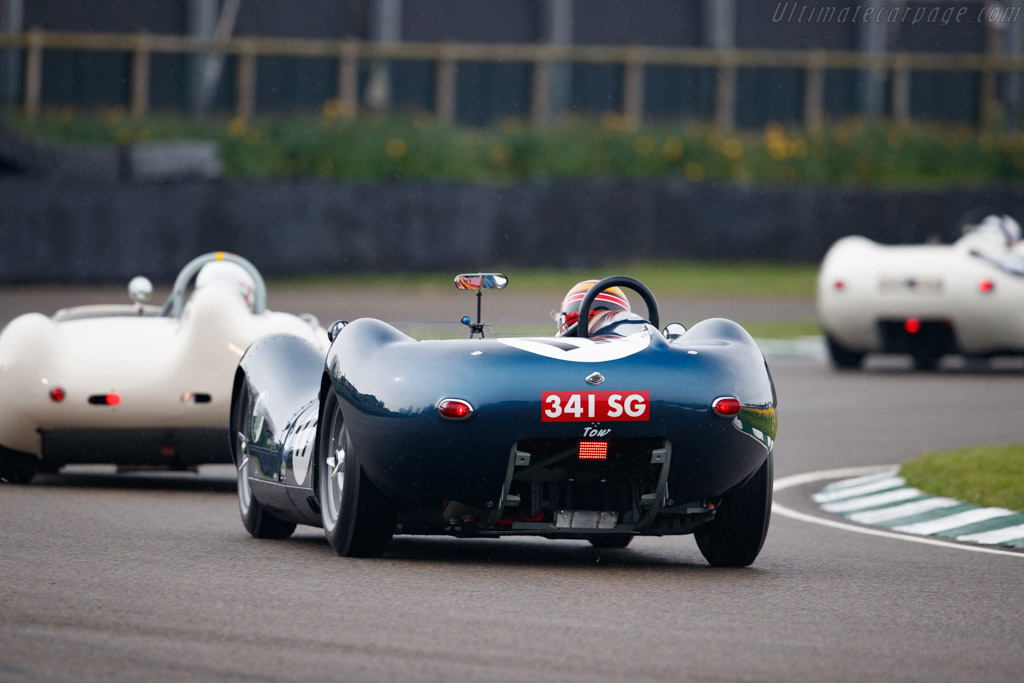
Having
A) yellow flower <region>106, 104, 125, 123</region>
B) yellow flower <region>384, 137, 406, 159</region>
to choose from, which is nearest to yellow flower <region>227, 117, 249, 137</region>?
yellow flower <region>106, 104, 125, 123</region>

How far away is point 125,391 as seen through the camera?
414 inches

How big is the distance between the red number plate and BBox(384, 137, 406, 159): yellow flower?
24440 mm

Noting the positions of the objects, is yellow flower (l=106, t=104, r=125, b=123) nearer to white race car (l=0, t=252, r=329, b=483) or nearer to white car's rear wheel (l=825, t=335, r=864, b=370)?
white car's rear wheel (l=825, t=335, r=864, b=370)

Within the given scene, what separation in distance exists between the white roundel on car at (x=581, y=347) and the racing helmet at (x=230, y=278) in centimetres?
394

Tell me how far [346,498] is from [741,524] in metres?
1.57

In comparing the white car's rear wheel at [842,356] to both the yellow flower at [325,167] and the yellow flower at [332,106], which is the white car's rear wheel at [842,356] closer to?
the yellow flower at [325,167]

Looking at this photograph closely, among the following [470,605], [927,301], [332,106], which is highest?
[332,106]

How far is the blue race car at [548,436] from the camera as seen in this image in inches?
280

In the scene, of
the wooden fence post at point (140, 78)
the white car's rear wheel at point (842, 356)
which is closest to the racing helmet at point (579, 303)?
the white car's rear wheel at point (842, 356)

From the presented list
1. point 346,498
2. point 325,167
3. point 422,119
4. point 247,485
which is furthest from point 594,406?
point 422,119

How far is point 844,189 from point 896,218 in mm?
938

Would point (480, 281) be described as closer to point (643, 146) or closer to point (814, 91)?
point (643, 146)

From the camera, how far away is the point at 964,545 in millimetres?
9164

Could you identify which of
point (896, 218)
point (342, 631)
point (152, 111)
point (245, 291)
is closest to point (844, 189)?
point (896, 218)
